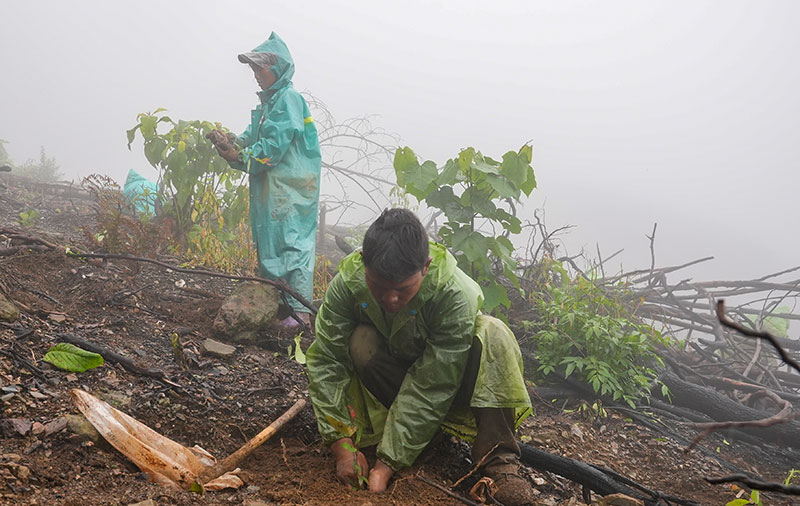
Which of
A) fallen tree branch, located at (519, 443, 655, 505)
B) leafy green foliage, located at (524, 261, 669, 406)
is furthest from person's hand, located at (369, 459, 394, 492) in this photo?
leafy green foliage, located at (524, 261, 669, 406)

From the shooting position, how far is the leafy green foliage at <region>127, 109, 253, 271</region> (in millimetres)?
4285

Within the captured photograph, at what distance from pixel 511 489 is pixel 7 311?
221 centimetres

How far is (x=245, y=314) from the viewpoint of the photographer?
10.1ft

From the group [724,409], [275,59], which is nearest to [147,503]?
[275,59]

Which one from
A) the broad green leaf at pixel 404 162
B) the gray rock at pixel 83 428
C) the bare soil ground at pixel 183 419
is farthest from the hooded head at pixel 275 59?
the gray rock at pixel 83 428

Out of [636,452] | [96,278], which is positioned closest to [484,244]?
[636,452]

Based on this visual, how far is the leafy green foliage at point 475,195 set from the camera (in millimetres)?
3266

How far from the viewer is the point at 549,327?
3.48 metres

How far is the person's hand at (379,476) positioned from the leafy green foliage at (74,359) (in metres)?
1.13

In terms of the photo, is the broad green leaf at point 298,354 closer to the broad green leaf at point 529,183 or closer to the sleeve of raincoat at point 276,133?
the sleeve of raincoat at point 276,133

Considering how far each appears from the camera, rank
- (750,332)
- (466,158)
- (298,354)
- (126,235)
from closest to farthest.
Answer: (750,332), (298,354), (466,158), (126,235)

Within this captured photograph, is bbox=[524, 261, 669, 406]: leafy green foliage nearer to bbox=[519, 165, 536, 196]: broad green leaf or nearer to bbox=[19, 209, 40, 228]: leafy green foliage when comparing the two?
bbox=[519, 165, 536, 196]: broad green leaf

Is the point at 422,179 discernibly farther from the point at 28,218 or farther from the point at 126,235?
the point at 28,218

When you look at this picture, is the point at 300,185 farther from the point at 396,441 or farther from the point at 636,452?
the point at 636,452
